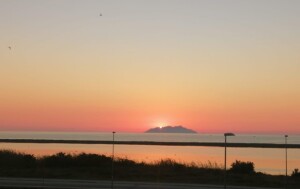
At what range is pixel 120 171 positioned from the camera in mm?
25688

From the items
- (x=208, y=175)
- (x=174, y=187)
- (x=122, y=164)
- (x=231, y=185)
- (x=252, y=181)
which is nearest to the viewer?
(x=174, y=187)

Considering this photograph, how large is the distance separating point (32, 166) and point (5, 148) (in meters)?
9.36

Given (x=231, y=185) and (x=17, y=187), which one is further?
(x=231, y=185)

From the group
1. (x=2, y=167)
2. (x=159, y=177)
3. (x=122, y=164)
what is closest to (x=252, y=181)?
(x=159, y=177)

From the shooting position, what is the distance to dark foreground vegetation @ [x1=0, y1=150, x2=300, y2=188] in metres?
22.5

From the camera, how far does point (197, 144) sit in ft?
48.4

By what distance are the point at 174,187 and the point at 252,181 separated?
4.92 metres

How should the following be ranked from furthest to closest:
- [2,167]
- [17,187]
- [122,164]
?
[122,164]
[2,167]
[17,187]

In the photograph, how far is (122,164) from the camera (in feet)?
97.9

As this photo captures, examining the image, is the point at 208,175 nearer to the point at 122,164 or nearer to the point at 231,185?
the point at 231,185

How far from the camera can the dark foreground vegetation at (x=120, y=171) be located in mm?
22469

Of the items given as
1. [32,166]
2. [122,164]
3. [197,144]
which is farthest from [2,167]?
[197,144]

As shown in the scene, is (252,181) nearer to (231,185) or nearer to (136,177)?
(231,185)

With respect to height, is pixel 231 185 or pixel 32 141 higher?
pixel 32 141
